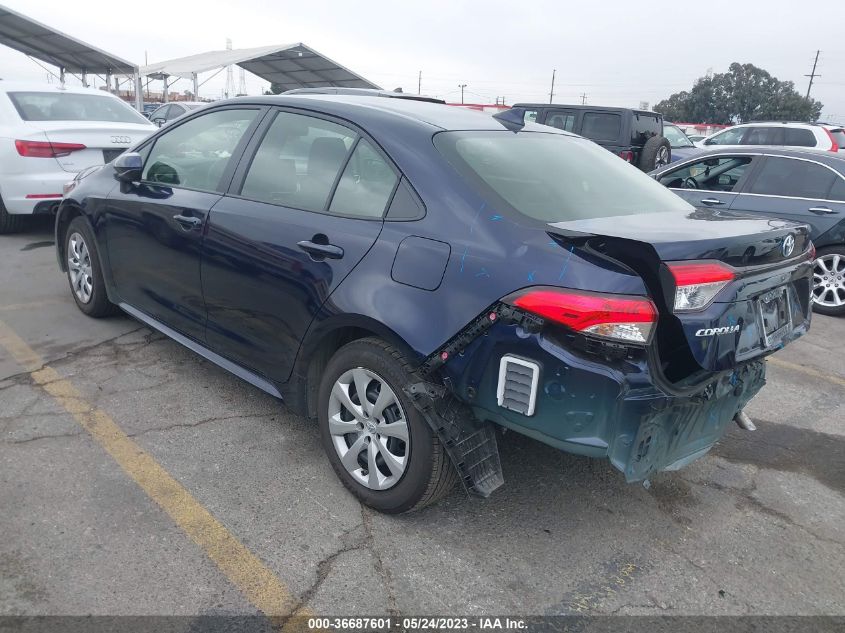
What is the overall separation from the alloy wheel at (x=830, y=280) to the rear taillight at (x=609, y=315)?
5.23 meters

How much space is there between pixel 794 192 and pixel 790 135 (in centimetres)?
812

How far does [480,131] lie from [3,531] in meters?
2.59

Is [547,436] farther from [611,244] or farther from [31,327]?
[31,327]

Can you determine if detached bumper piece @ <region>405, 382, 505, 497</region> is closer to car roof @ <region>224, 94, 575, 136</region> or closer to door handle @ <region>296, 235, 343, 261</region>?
door handle @ <region>296, 235, 343, 261</region>

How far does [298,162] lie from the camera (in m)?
3.24

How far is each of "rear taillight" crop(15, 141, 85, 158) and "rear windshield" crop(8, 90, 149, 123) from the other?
0.46 metres

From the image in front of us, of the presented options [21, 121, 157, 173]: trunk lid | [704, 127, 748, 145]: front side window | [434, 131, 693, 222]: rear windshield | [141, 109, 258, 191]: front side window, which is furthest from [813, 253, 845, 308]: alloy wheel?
[704, 127, 748, 145]: front side window

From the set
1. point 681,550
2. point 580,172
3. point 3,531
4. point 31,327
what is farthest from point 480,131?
point 31,327

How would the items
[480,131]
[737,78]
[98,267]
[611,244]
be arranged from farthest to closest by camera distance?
[737,78] < [98,267] < [480,131] < [611,244]

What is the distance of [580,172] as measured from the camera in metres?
3.17

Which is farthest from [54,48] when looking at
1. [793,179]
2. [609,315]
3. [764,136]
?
[609,315]

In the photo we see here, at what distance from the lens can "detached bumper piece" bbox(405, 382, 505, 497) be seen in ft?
8.19

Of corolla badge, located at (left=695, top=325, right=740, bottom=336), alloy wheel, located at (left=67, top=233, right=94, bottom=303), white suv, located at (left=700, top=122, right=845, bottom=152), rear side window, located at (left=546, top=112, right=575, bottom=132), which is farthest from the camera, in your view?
rear side window, located at (left=546, top=112, right=575, bottom=132)

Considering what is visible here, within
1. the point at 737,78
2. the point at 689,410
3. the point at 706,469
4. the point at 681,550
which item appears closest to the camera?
the point at 689,410
